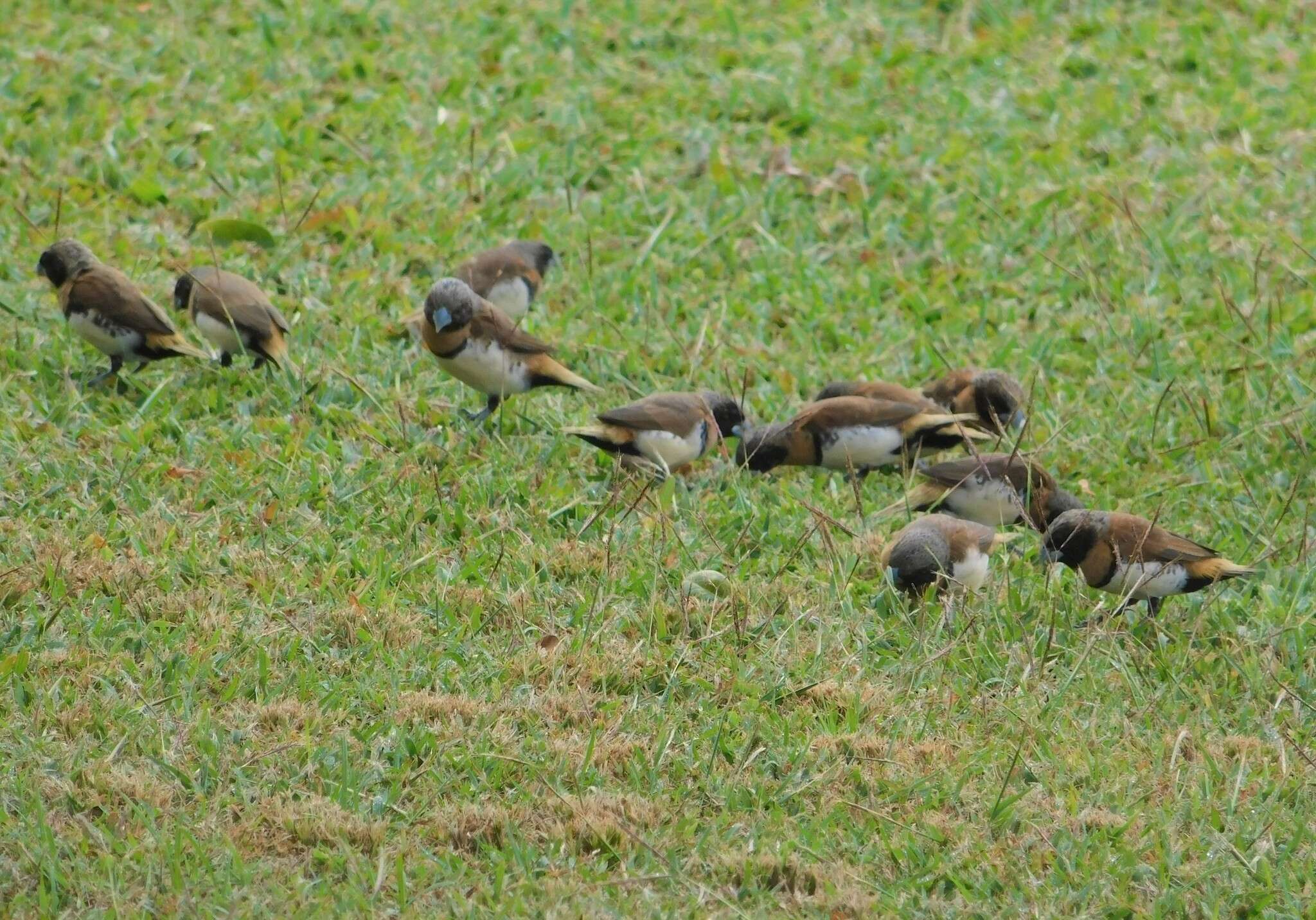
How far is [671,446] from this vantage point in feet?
22.9

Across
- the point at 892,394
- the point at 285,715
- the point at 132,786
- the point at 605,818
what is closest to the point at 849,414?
the point at 892,394

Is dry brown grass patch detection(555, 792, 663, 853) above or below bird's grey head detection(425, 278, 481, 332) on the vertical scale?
below

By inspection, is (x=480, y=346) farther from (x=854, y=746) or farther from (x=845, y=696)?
(x=854, y=746)

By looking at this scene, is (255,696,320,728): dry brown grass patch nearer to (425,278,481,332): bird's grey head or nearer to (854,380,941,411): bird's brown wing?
(425,278,481,332): bird's grey head

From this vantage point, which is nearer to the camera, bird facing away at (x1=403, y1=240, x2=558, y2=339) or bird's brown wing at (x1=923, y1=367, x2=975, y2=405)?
bird's brown wing at (x1=923, y1=367, x2=975, y2=405)

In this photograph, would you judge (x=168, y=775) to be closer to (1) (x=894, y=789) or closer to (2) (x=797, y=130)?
(1) (x=894, y=789)

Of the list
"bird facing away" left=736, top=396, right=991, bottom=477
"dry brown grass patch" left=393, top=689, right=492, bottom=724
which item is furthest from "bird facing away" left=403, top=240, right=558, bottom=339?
"dry brown grass patch" left=393, top=689, right=492, bottom=724

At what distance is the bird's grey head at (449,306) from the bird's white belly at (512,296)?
77 cm

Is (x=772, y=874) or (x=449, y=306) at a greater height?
(x=449, y=306)

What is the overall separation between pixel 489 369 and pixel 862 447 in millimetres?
1617

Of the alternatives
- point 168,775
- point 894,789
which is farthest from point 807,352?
point 168,775

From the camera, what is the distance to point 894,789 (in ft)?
16.7

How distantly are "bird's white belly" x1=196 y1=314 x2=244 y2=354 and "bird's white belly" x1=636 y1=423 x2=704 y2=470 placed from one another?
187cm

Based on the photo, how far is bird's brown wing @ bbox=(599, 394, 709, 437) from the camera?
22.8 ft
